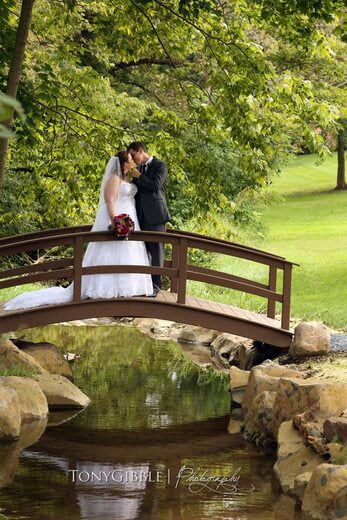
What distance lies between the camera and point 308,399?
11.2 meters

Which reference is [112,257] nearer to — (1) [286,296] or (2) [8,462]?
(1) [286,296]

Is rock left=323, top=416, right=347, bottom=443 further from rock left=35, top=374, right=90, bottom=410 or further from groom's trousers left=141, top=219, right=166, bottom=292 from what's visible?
groom's trousers left=141, top=219, right=166, bottom=292

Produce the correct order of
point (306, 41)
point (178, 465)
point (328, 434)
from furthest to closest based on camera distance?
1. point (306, 41)
2. point (178, 465)
3. point (328, 434)

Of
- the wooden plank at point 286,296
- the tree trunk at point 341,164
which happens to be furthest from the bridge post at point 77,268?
the tree trunk at point 341,164

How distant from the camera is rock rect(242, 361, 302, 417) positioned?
42.2 feet

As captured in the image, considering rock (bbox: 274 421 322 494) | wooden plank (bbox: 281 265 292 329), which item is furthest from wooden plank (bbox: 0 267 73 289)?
rock (bbox: 274 421 322 494)

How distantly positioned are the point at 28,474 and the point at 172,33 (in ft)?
26.3

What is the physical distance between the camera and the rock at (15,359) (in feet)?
46.5

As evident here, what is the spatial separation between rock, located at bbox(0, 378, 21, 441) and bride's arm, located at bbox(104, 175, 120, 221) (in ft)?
11.3

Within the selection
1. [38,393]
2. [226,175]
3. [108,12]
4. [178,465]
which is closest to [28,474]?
[178,465]

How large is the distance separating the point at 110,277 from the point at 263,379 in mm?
2932

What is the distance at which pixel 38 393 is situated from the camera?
1321 centimetres

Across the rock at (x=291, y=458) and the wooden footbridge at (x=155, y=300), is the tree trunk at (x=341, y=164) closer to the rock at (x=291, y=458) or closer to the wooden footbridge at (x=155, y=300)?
the wooden footbridge at (x=155, y=300)

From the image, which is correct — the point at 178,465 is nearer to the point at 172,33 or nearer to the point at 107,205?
the point at 107,205
